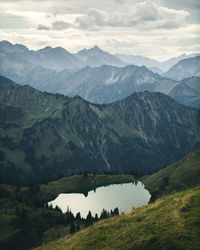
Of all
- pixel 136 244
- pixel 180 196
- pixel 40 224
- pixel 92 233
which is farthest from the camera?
pixel 40 224

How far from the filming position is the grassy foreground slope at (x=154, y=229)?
54.2 m

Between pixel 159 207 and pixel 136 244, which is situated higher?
pixel 159 207

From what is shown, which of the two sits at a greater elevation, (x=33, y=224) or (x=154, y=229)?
(x=33, y=224)

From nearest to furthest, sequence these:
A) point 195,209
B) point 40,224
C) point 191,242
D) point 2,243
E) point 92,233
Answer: point 191,242, point 195,209, point 92,233, point 2,243, point 40,224

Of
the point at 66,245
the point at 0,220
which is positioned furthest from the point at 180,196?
the point at 0,220

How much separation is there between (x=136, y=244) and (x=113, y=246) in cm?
508

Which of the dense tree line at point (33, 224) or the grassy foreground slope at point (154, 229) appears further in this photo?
the dense tree line at point (33, 224)

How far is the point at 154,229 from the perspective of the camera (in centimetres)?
5919

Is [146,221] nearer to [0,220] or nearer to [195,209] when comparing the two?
[195,209]

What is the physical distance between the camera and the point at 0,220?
162375 mm

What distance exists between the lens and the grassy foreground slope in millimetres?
54156

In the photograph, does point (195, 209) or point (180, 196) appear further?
point (180, 196)

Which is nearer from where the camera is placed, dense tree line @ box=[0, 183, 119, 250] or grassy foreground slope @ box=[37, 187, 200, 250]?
grassy foreground slope @ box=[37, 187, 200, 250]

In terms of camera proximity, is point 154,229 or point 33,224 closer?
point 154,229
